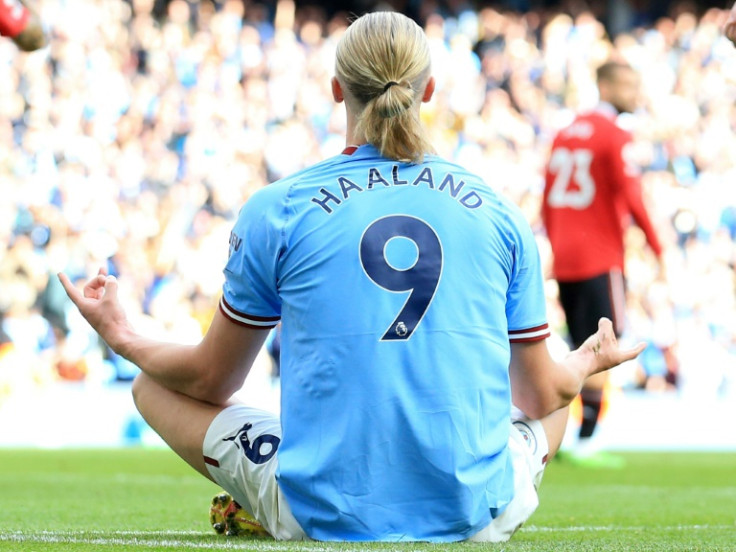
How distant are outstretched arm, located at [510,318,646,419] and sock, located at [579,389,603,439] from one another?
16.4 feet

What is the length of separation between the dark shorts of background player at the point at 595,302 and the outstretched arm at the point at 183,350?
5.21 m

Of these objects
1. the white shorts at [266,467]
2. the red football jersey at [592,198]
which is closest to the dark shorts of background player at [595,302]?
the red football jersey at [592,198]

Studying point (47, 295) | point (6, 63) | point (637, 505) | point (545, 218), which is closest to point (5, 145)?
point (6, 63)

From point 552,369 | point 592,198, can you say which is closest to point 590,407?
point 592,198

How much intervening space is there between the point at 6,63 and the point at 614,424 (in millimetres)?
9893

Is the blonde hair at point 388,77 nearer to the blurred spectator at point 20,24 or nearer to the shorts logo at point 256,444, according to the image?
the shorts logo at point 256,444

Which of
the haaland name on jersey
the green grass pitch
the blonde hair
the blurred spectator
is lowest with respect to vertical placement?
Answer: the green grass pitch

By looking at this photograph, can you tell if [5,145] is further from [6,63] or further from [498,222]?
[498,222]

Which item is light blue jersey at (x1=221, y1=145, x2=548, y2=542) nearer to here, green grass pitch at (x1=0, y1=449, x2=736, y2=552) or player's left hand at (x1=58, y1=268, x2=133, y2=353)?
green grass pitch at (x1=0, y1=449, x2=736, y2=552)

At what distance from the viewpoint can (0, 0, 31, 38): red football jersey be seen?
16.5ft

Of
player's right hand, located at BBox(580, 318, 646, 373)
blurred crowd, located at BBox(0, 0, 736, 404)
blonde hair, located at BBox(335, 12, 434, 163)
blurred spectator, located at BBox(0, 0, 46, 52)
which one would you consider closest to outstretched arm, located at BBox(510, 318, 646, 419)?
player's right hand, located at BBox(580, 318, 646, 373)

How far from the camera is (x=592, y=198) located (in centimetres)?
829

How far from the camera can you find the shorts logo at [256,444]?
3.08 m

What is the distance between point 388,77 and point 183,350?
0.84 meters
